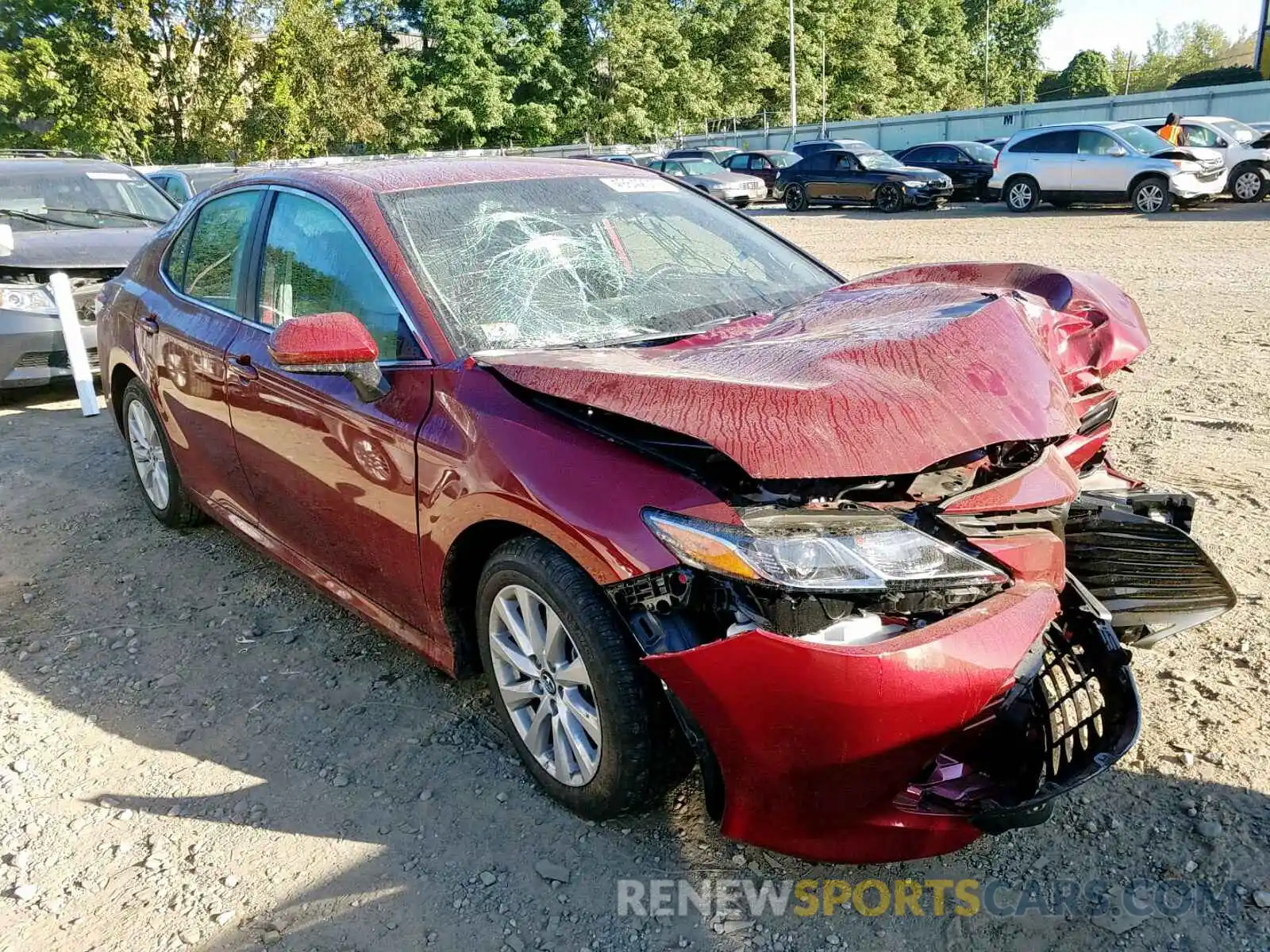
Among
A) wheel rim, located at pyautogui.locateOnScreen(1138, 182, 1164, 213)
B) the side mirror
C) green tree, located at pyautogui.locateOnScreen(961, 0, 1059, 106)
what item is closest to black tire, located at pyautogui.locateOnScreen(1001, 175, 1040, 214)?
wheel rim, located at pyautogui.locateOnScreen(1138, 182, 1164, 213)

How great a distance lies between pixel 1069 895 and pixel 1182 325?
7.02 meters

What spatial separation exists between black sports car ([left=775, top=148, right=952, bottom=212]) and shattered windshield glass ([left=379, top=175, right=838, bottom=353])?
19098 millimetres

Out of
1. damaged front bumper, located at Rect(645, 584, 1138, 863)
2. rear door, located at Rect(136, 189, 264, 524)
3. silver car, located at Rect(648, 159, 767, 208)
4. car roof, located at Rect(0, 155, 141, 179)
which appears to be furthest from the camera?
silver car, located at Rect(648, 159, 767, 208)

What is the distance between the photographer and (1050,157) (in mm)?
18484

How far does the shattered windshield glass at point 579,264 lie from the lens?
297 centimetres

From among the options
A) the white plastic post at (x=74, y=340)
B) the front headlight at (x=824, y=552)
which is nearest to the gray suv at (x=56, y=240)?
the white plastic post at (x=74, y=340)

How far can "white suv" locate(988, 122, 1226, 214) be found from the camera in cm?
1689

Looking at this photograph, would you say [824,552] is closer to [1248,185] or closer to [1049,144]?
[1049,144]

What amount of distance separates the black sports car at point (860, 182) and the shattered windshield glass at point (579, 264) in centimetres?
1910

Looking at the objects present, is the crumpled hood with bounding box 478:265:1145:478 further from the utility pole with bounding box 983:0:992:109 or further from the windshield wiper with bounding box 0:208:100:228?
the utility pole with bounding box 983:0:992:109

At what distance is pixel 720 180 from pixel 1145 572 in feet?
74.3

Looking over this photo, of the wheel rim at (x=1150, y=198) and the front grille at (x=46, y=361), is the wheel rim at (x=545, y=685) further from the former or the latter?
the wheel rim at (x=1150, y=198)

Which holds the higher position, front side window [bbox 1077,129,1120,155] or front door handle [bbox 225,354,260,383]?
front side window [bbox 1077,129,1120,155]

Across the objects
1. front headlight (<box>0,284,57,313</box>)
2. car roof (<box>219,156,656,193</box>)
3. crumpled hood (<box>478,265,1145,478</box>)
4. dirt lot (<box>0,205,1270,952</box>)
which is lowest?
dirt lot (<box>0,205,1270,952</box>)
